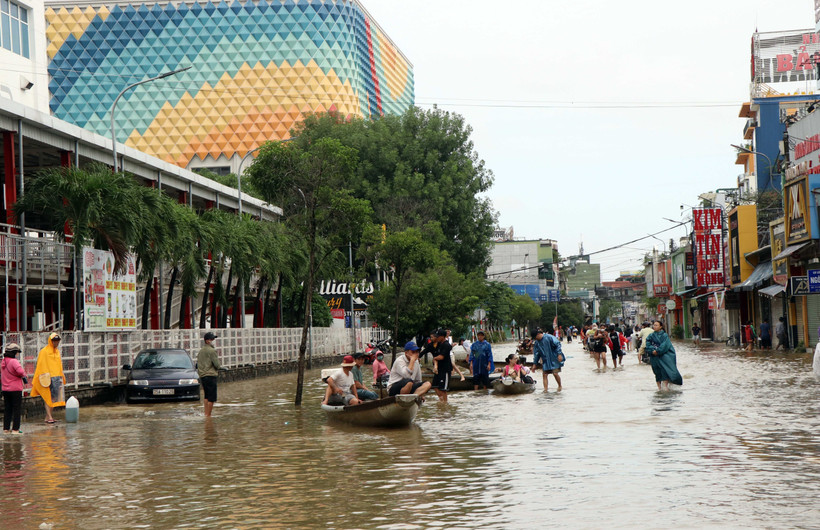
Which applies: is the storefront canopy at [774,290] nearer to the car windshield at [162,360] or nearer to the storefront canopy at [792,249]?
the storefront canopy at [792,249]

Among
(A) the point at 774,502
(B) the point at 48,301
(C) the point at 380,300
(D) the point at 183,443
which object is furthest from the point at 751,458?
(C) the point at 380,300

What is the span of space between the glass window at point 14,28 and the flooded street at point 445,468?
110 feet

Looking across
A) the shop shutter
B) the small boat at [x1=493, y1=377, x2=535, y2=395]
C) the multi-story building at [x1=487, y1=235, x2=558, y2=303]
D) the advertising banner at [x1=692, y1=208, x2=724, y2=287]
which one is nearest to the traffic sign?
the shop shutter

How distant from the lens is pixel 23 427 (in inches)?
770

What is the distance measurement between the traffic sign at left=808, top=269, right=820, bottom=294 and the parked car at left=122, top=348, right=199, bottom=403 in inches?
1009

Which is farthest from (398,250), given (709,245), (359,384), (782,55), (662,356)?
(782,55)

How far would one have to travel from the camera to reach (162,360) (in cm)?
2759

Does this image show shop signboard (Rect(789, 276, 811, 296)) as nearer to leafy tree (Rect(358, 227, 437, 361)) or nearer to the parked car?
leafy tree (Rect(358, 227, 437, 361))

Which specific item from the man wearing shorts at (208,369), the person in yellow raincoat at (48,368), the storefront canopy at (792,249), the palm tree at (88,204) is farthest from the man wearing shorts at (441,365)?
the storefront canopy at (792,249)

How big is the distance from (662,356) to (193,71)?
95532 mm

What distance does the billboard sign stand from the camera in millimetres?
76750

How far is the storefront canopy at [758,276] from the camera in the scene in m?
54.8

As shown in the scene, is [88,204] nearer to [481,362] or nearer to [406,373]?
[481,362]

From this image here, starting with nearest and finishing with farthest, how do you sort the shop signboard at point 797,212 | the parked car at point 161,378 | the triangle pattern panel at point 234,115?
1. the parked car at point 161,378
2. the shop signboard at point 797,212
3. the triangle pattern panel at point 234,115
